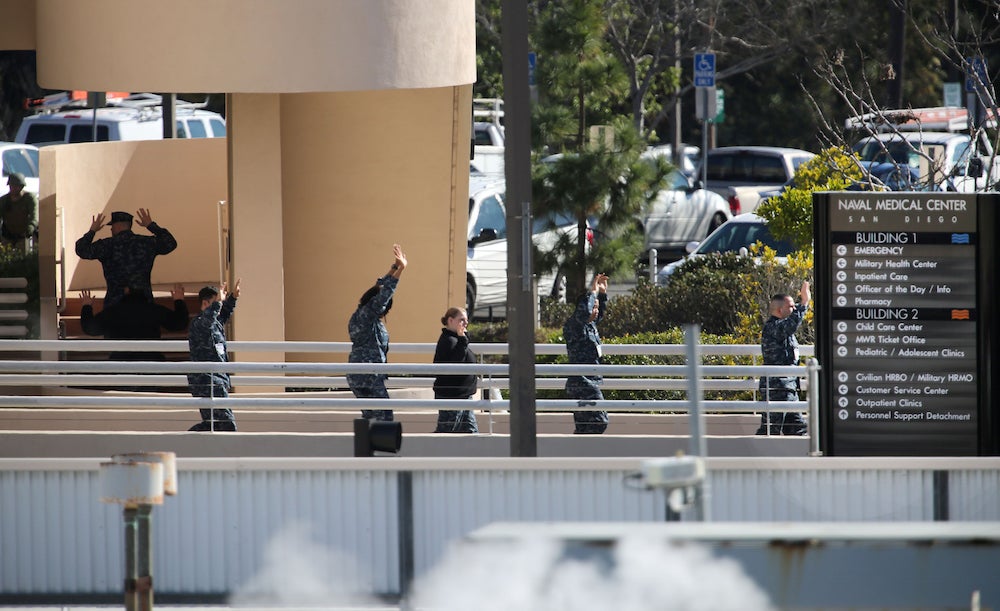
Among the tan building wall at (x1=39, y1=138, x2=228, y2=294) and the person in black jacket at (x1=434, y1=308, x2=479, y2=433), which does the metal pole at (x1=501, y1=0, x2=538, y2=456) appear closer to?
the person in black jacket at (x1=434, y1=308, x2=479, y2=433)

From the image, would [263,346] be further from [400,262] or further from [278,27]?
[278,27]

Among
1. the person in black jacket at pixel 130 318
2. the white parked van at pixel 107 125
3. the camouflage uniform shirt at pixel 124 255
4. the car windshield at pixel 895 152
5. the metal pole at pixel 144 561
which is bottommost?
the metal pole at pixel 144 561

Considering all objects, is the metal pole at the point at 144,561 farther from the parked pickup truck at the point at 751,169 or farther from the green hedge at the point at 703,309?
the parked pickup truck at the point at 751,169

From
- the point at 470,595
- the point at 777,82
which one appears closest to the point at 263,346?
the point at 470,595

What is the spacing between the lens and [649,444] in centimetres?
1188

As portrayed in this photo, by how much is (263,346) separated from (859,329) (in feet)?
17.8

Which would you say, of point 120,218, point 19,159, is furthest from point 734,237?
point 19,159

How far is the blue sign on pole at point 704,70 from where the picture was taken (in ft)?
98.9

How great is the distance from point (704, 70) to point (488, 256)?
10316 mm

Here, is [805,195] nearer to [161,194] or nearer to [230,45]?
[230,45]

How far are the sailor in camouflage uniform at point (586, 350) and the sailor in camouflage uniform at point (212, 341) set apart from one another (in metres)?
2.80

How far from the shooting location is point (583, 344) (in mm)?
12625

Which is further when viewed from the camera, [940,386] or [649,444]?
[649,444]

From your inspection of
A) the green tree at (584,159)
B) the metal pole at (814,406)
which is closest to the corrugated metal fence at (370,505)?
the metal pole at (814,406)
